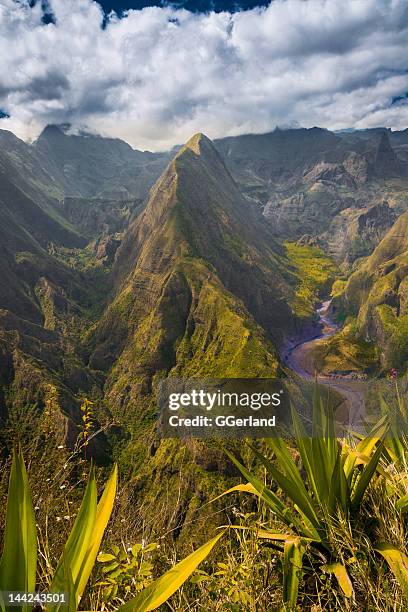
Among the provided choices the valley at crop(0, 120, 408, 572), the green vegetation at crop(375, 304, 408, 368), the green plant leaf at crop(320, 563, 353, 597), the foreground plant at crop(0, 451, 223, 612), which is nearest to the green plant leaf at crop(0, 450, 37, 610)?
the foreground plant at crop(0, 451, 223, 612)

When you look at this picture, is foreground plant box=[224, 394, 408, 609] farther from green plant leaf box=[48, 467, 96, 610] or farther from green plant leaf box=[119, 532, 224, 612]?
green plant leaf box=[48, 467, 96, 610]

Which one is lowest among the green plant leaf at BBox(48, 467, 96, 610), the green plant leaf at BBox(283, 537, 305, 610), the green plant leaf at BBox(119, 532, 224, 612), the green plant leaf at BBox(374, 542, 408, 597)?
the green plant leaf at BBox(283, 537, 305, 610)

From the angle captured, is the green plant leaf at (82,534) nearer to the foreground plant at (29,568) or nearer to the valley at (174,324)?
the foreground plant at (29,568)

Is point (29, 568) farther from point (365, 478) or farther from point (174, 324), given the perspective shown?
point (174, 324)

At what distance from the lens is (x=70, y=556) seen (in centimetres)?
238

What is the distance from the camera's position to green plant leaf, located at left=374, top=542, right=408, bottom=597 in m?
2.22

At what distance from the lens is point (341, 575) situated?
247 cm

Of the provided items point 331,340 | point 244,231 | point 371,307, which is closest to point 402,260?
point 371,307

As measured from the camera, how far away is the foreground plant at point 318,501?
2580 mm

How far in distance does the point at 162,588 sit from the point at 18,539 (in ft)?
2.59

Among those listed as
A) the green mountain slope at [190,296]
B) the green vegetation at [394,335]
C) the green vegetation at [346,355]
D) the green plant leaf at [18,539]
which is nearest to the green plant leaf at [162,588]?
the green plant leaf at [18,539]

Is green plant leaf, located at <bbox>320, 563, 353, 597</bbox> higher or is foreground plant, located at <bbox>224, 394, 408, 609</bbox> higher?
foreground plant, located at <bbox>224, 394, 408, 609</bbox>

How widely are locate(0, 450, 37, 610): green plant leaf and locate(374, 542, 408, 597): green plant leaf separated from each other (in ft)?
6.48

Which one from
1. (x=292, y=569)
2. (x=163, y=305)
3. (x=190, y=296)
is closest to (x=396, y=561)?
(x=292, y=569)
